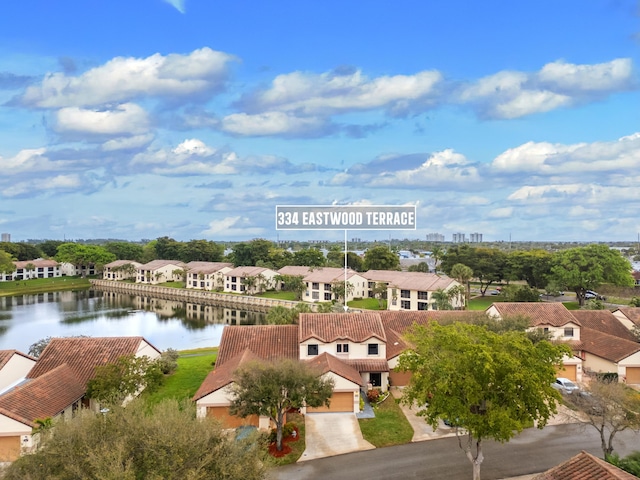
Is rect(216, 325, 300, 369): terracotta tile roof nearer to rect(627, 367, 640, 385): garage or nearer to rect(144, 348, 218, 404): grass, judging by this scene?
rect(144, 348, 218, 404): grass

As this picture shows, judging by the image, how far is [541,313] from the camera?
3572 centimetres

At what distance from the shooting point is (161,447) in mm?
11617

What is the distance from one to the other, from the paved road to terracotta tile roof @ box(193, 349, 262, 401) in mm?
5794

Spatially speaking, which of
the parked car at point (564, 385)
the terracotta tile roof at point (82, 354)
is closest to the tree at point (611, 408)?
the parked car at point (564, 385)

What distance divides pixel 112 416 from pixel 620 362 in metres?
30.2

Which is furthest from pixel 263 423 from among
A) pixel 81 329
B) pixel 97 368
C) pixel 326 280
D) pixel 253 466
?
pixel 326 280

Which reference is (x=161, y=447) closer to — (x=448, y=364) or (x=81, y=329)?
(x=448, y=364)

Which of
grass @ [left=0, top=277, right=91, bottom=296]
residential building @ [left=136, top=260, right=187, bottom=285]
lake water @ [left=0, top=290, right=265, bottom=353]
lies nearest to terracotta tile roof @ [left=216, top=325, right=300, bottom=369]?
lake water @ [left=0, top=290, right=265, bottom=353]

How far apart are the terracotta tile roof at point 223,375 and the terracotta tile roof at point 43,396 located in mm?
6209

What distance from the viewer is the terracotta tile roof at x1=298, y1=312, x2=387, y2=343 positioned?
1152 inches

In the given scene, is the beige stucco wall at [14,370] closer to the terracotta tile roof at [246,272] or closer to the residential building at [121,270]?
the terracotta tile roof at [246,272]

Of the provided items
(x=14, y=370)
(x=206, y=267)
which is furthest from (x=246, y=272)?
(x=14, y=370)

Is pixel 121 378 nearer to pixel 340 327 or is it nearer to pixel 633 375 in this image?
pixel 340 327

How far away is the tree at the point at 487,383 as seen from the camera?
1617 centimetres
